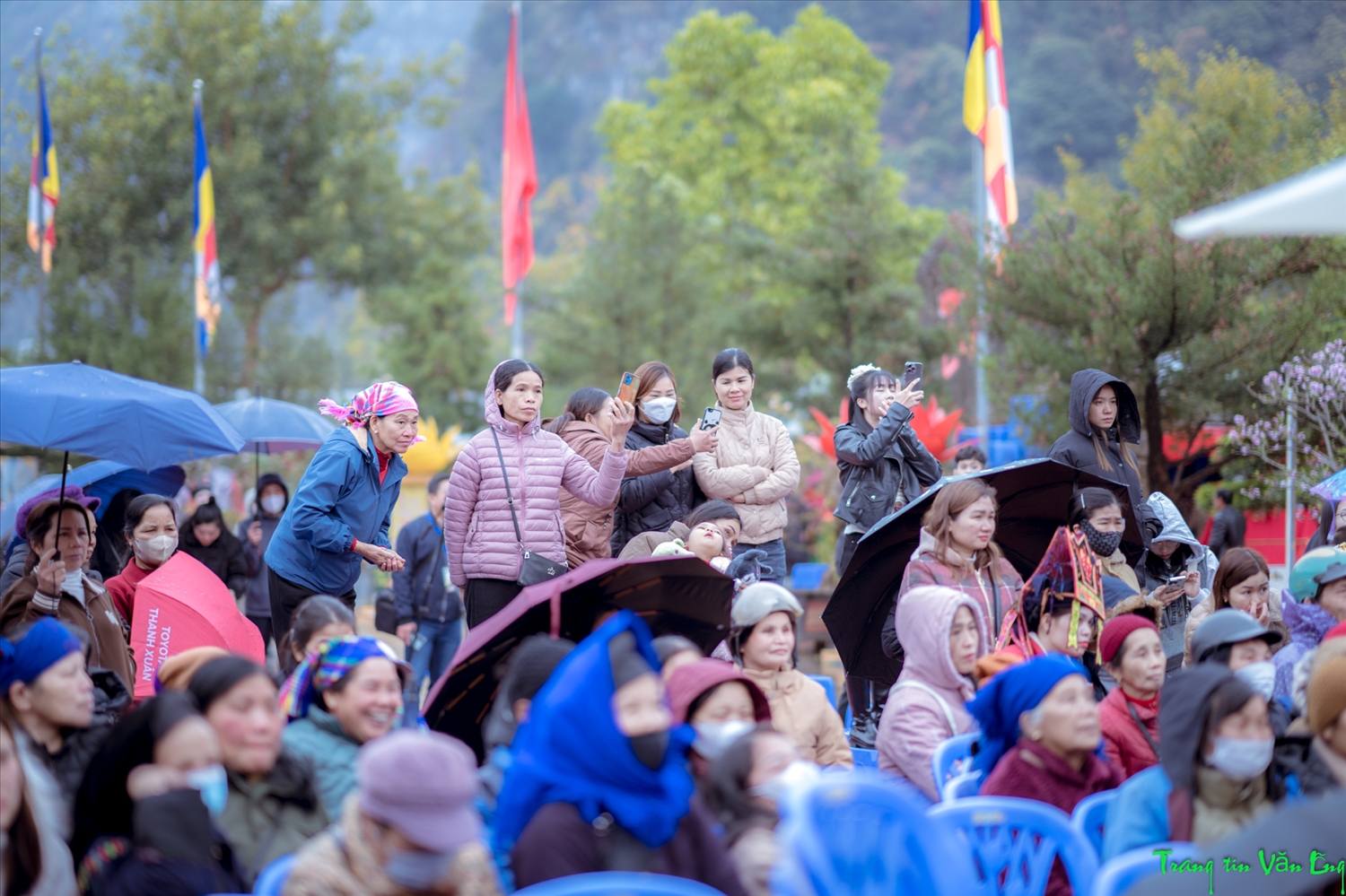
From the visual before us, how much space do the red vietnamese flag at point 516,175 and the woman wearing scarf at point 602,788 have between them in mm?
15369

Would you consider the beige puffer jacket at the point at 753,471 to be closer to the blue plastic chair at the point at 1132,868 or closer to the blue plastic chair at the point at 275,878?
the blue plastic chair at the point at 1132,868

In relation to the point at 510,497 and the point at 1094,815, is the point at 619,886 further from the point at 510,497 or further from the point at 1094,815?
the point at 510,497

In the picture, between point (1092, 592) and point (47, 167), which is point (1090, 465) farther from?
point (47, 167)

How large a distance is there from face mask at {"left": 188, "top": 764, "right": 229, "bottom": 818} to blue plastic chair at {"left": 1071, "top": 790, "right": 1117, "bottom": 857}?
2267mm

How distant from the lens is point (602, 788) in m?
2.75

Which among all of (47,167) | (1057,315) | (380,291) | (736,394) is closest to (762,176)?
(380,291)

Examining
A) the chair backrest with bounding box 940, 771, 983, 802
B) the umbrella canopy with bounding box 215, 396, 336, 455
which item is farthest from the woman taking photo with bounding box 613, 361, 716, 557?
the umbrella canopy with bounding box 215, 396, 336, 455

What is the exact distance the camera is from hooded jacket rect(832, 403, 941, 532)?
6254 millimetres

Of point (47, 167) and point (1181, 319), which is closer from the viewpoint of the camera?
point (1181, 319)

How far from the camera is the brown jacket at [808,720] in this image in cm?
416

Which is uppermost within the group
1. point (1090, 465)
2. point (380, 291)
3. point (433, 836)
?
point (380, 291)

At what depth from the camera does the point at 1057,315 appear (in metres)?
10.8

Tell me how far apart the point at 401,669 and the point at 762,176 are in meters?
28.8

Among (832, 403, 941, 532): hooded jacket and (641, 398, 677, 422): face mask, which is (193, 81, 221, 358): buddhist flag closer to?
(641, 398, 677, 422): face mask
